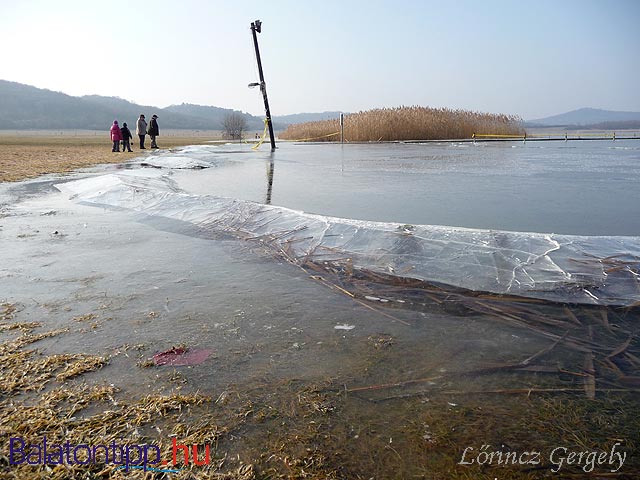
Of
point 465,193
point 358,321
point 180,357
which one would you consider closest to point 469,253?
point 358,321

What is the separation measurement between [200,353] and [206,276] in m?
1.04

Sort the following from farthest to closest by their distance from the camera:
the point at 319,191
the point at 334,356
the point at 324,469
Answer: the point at 319,191 < the point at 334,356 < the point at 324,469

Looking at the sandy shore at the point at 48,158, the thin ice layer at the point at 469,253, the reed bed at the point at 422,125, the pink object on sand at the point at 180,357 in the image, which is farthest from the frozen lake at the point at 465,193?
the reed bed at the point at 422,125

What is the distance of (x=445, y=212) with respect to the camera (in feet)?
14.5

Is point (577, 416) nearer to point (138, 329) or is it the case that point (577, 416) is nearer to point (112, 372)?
point (112, 372)

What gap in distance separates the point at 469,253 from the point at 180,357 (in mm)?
2075

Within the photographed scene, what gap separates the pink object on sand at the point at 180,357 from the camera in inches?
66.1

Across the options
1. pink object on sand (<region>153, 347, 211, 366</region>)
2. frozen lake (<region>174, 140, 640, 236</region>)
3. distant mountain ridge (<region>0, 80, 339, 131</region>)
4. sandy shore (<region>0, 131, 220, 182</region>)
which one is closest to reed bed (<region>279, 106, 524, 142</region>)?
sandy shore (<region>0, 131, 220, 182</region>)

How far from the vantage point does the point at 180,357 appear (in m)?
1.72

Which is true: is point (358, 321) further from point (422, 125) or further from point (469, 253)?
point (422, 125)

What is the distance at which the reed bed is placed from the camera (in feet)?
73.6

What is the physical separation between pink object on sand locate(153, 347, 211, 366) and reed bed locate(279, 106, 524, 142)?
71.9 feet

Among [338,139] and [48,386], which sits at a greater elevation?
[338,139]

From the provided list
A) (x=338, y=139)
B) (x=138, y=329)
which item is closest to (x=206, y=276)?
(x=138, y=329)
